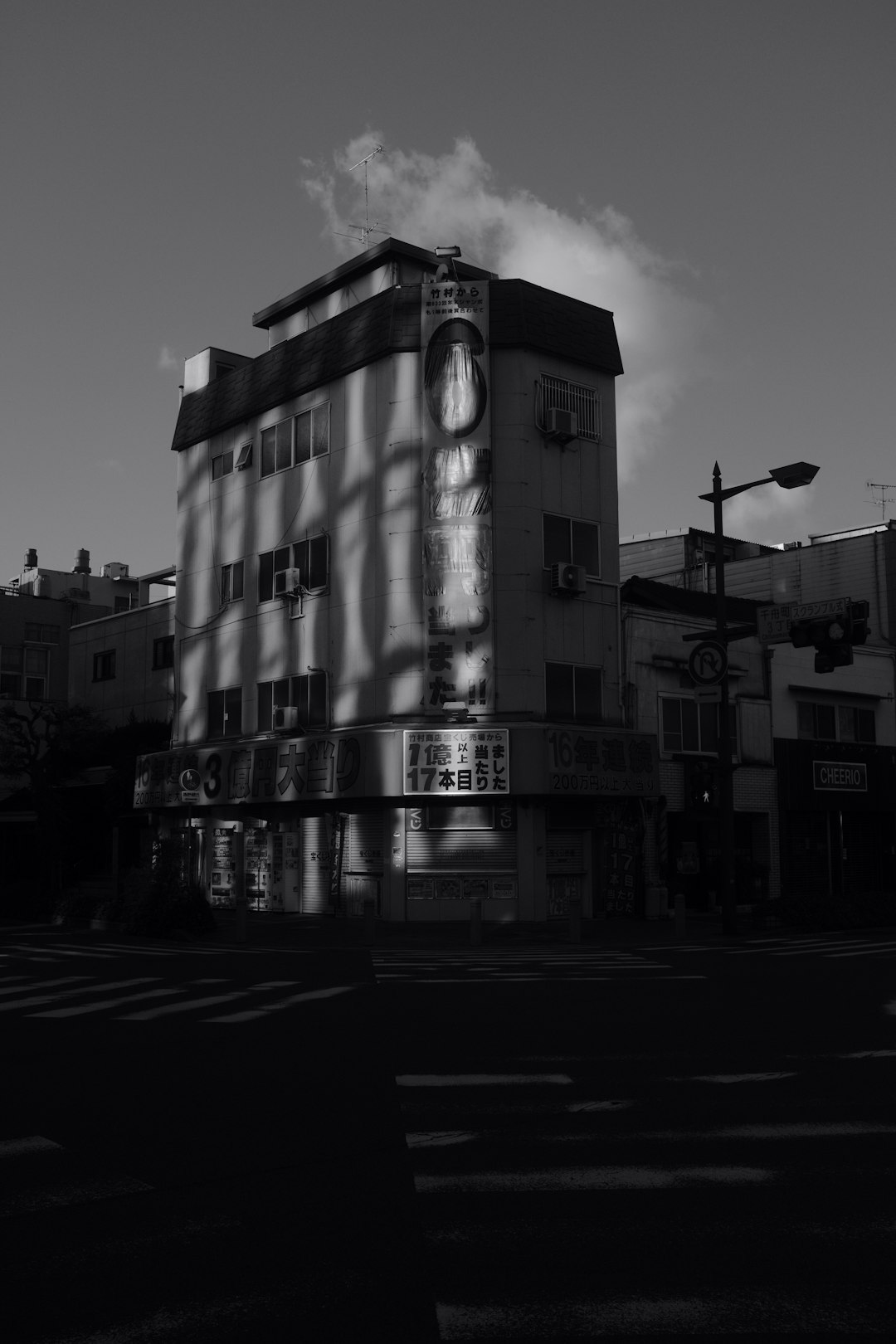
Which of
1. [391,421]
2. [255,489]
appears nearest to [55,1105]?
[391,421]

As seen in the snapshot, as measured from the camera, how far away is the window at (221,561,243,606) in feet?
130

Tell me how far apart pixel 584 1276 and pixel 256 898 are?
106 ft

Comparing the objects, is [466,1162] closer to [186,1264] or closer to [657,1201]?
[657,1201]

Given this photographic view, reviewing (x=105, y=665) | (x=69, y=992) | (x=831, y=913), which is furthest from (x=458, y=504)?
(x=105, y=665)

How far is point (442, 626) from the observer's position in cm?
3238

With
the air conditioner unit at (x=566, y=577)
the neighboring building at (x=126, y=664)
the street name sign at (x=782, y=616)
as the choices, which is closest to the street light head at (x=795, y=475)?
the street name sign at (x=782, y=616)

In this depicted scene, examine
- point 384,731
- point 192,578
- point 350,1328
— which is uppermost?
point 192,578

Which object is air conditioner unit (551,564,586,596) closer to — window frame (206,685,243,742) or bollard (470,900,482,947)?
bollard (470,900,482,947)

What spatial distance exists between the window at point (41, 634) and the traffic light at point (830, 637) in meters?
43.6

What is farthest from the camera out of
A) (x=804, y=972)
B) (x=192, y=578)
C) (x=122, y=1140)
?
(x=192, y=578)

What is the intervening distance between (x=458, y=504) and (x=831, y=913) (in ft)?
44.0

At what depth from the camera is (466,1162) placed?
Result: 7.37 m

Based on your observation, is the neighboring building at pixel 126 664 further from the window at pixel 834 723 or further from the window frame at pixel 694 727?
the window at pixel 834 723

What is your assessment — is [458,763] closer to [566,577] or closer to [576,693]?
[576,693]
